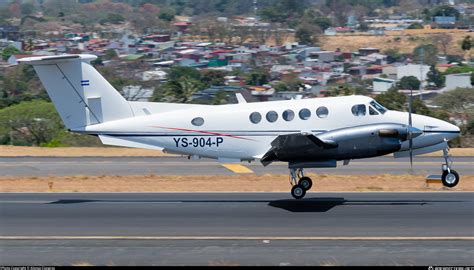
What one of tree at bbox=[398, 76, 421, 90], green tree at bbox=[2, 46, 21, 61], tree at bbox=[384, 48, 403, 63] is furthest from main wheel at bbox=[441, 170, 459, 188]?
green tree at bbox=[2, 46, 21, 61]

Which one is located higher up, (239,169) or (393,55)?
(239,169)

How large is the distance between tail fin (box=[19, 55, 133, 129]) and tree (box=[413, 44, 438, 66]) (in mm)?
89387

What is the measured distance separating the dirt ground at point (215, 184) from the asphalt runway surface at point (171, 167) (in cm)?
161

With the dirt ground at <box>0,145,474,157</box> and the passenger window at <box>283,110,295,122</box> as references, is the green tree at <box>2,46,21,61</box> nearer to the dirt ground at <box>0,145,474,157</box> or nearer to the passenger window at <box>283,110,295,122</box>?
the dirt ground at <box>0,145,474,157</box>

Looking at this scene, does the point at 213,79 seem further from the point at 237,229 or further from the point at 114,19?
the point at 114,19

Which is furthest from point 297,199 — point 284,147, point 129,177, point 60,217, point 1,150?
point 1,150

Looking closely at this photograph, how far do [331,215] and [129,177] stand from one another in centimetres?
1189

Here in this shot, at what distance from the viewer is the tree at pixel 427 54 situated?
111512 millimetres

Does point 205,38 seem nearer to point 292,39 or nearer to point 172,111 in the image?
point 292,39

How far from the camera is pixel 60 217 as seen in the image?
819 inches

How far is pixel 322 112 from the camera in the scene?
2295cm

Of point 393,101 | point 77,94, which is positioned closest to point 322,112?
point 77,94

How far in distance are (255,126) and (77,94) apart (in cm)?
501

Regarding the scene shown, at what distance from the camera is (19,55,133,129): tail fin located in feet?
78.0
